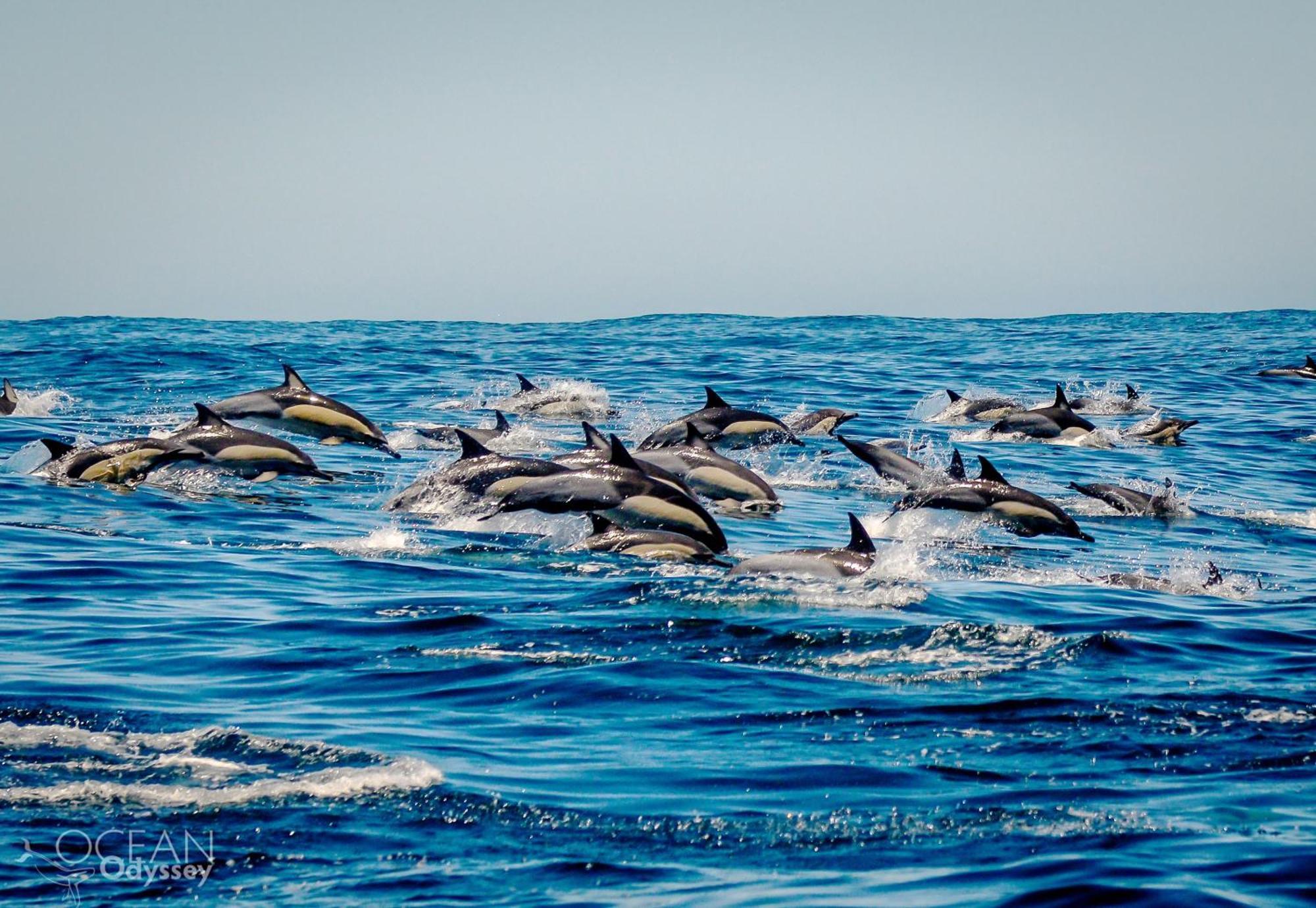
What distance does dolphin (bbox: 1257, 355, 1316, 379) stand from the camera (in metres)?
31.4

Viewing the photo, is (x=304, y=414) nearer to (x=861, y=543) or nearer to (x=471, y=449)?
(x=471, y=449)

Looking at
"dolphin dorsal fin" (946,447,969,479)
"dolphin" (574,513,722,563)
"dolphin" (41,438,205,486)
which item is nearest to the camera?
"dolphin" (574,513,722,563)

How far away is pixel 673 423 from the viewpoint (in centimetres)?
1764

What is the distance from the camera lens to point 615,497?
12.3 metres

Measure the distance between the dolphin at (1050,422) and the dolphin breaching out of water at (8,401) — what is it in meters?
14.4

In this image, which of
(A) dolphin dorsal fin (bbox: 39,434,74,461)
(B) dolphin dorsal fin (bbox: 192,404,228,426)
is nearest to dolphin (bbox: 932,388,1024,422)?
(B) dolphin dorsal fin (bbox: 192,404,228,426)

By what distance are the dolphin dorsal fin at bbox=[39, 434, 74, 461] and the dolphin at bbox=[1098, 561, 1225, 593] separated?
9.96 m

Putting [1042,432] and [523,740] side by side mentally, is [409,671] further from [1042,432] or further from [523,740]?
[1042,432]

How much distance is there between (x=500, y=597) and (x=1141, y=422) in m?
16.4

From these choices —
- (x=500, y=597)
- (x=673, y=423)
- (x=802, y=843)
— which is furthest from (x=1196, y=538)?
(x=802, y=843)

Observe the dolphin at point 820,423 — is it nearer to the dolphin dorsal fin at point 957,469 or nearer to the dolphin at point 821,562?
the dolphin dorsal fin at point 957,469

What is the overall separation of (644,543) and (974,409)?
13910mm

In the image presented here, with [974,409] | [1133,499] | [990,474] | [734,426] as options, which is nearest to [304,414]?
[734,426]

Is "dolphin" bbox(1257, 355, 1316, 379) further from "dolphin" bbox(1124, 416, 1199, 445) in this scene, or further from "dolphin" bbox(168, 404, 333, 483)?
"dolphin" bbox(168, 404, 333, 483)
